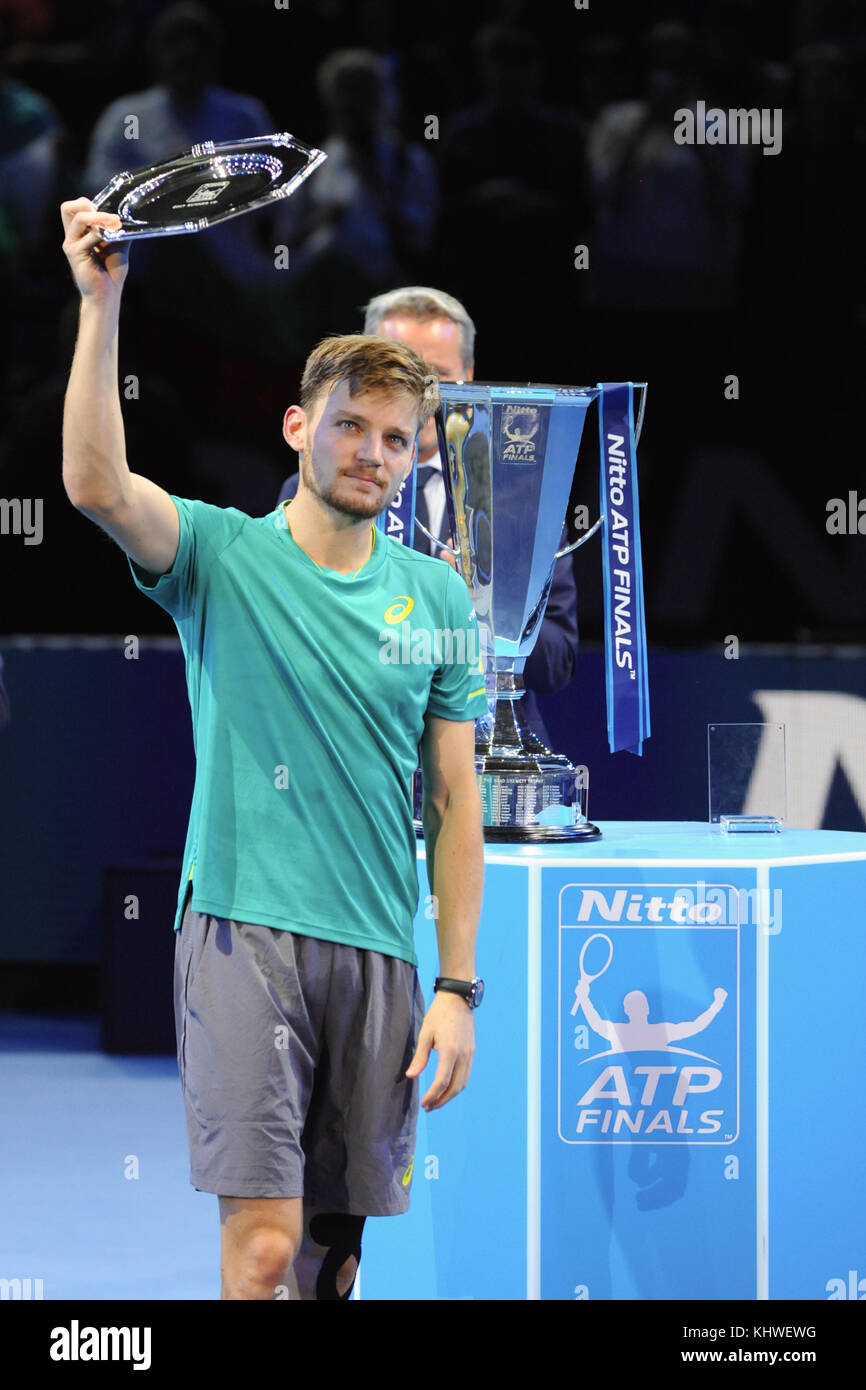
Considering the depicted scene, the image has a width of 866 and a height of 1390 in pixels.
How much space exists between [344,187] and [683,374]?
61.1 inches

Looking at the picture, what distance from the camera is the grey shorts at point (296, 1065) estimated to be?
2006 millimetres

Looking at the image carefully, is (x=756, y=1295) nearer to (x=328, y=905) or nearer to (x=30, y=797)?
(x=328, y=905)

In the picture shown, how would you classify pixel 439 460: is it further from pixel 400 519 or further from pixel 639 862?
pixel 639 862

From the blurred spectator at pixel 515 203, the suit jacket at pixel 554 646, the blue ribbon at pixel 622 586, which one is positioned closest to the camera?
the blue ribbon at pixel 622 586

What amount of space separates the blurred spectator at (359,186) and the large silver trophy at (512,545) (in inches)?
162

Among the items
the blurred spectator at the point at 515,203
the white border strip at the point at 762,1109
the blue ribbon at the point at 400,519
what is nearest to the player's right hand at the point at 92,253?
the blue ribbon at the point at 400,519

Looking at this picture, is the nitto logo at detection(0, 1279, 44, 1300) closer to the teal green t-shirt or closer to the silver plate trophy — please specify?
the teal green t-shirt

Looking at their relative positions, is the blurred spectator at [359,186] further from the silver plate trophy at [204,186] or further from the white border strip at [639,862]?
the silver plate trophy at [204,186]

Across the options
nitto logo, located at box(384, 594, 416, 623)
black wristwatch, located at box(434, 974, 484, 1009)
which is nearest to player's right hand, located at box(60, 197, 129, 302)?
nitto logo, located at box(384, 594, 416, 623)

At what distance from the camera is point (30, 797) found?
6.00 metres

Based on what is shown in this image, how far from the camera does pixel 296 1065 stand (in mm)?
2047

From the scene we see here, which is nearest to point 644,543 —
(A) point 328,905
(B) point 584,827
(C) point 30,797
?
(C) point 30,797

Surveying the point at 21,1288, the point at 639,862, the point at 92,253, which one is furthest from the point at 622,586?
the point at 21,1288

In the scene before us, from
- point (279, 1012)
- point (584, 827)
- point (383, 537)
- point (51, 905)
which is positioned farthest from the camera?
point (51, 905)
